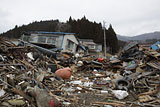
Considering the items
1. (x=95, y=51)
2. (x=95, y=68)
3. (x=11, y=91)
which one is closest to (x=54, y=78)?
(x=11, y=91)

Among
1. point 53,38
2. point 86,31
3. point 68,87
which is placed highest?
point 86,31

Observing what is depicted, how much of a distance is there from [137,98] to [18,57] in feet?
22.4

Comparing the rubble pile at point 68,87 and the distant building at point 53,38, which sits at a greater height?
the distant building at point 53,38

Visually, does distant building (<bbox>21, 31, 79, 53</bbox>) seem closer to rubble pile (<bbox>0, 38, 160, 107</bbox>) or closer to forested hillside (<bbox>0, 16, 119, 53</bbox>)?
rubble pile (<bbox>0, 38, 160, 107</bbox>)

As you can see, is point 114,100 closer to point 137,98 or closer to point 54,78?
point 137,98

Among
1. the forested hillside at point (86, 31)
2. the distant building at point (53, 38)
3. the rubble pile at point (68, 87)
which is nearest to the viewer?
the rubble pile at point (68, 87)

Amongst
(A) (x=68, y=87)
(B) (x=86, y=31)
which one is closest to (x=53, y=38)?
(A) (x=68, y=87)

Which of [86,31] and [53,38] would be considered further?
[86,31]

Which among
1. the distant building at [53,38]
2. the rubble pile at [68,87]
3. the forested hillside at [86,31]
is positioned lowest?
the rubble pile at [68,87]

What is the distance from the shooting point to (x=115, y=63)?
9.59 metres

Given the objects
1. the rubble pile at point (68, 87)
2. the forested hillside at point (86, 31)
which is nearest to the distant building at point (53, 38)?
the rubble pile at point (68, 87)

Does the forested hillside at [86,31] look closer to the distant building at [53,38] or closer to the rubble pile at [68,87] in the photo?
the distant building at [53,38]

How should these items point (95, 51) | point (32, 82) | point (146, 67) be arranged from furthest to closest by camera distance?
1. point (95, 51)
2. point (146, 67)
3. point (32, 82)

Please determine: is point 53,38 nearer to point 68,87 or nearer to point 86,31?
point 68,87
